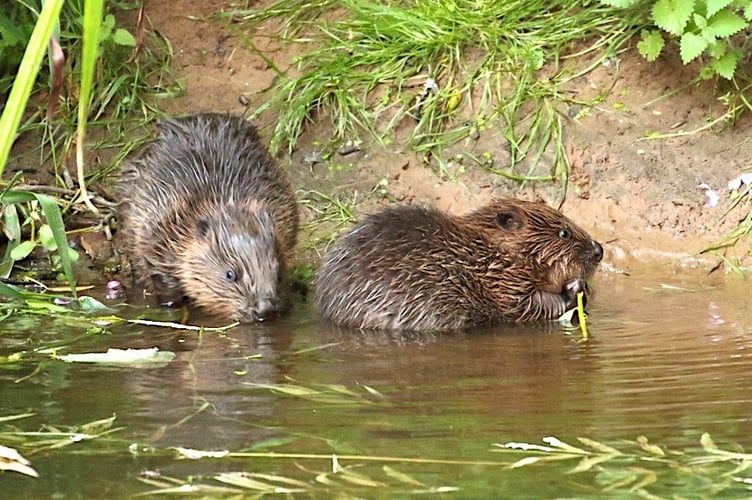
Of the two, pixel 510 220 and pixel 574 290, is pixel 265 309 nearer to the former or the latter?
pixel 510 220

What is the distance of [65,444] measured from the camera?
10.3 feet

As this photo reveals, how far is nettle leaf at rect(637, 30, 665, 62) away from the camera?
6.13 meters

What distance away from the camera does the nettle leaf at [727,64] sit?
5.93 metres

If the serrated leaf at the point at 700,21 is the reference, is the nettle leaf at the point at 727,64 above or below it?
below

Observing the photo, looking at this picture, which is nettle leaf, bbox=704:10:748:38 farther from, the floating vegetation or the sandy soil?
the floating vegetation

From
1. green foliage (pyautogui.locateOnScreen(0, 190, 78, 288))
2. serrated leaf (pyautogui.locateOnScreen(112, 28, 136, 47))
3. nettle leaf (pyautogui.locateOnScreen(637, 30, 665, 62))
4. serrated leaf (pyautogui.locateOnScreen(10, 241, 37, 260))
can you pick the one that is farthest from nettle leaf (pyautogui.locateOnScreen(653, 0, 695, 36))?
serrated leaf (pyautogui.locateOnScreen(10, 241, 37, 260))

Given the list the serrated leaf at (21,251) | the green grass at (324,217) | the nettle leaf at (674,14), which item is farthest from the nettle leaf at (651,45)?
the serrated leaf at (21,251)

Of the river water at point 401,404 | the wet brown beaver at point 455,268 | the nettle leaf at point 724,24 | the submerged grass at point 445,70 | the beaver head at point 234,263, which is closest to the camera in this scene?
the river water at point 401,404

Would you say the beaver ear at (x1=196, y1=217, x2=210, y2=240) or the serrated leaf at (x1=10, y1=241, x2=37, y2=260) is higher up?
the beaver ear at (x1=196, y1=217, x2=210, y2=240)

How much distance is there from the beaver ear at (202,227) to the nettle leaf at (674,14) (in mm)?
2306

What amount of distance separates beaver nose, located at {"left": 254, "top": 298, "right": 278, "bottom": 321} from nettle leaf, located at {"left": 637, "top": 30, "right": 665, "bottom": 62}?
2297 mm

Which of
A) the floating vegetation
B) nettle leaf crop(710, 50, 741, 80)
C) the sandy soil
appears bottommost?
the floating vegetation

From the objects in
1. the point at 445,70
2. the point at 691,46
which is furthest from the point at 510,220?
the point at 445,70

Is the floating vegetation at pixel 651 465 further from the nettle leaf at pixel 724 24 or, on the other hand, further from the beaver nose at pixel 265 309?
the nettle leaf at pixel 724 24
